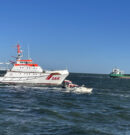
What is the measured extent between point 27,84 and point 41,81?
428cm

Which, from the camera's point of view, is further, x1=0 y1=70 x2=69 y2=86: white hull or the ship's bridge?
x1=0 y1=70 x2=69 y2=86: white hull

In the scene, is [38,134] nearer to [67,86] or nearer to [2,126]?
[2,126]

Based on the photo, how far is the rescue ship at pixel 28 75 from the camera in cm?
6097

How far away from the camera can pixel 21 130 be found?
15.9 meters

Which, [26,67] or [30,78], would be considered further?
[30,78]

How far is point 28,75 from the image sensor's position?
6138 centimetres

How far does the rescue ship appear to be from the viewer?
60969 millimetres

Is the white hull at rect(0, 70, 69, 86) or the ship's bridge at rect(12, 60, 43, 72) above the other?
the ship's bridge at rect(12, 60, 43, 72)

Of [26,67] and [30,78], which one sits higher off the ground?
[26,67]

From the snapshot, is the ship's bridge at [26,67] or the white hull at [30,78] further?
the white hull at [30,78]

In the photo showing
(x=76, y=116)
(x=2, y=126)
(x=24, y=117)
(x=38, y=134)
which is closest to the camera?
(x=38, y=134)

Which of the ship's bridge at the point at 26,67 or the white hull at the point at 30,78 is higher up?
the ship's bridge at the point at 26,67

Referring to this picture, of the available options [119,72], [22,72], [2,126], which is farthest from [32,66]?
[119,72]

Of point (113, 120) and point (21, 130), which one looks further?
point (113, 120)
